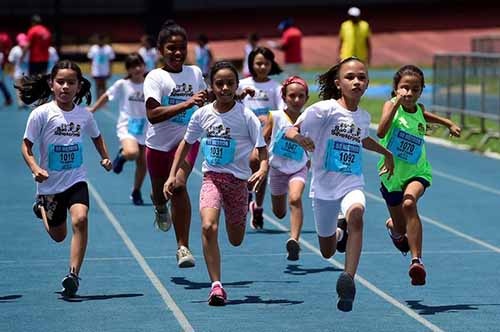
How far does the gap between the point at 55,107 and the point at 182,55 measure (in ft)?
4.24

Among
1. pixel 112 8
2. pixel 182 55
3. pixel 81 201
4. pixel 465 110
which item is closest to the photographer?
pixel 81 201

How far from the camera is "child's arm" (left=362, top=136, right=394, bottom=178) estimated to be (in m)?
10.6

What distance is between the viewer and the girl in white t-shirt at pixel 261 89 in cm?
1526

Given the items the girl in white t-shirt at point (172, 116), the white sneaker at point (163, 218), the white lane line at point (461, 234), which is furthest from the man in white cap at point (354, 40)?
the girl in white t-shirt at point (172, 116)

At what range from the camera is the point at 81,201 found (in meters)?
11.1

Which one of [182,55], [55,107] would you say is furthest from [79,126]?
[182,55]

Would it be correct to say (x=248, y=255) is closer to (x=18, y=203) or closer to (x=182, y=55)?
(x=182, y=55)

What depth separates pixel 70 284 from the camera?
10.9 meters

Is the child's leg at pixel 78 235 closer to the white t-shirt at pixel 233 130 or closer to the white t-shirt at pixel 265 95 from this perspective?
the white t-shirt at pixel 233 130

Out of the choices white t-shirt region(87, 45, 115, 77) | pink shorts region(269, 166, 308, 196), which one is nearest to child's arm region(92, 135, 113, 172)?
pink shorts region(269, 166, 308, 196)

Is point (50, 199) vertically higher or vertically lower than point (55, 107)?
lower

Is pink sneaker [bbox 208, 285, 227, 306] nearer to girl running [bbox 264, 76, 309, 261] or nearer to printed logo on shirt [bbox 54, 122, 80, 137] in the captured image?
printed logo on shirt [bbox 54, 122, 80, 137]

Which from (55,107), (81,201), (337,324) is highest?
(55,107)

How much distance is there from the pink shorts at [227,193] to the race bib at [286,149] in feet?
9.16
